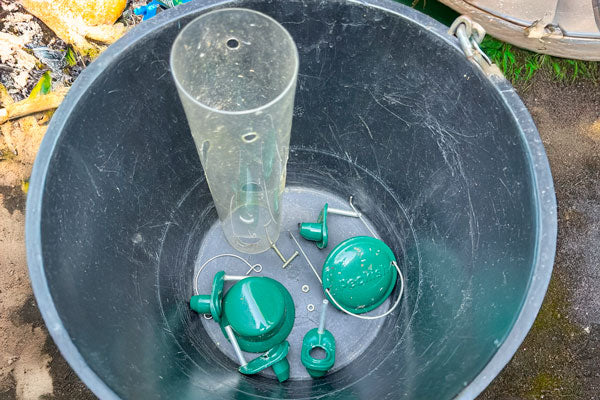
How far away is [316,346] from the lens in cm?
114

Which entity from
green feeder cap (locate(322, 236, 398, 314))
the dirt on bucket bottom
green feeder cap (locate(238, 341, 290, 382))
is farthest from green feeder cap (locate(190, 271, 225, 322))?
the dirt on bucket bottom

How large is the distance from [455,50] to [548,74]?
0.93m

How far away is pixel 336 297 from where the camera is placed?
1178mm

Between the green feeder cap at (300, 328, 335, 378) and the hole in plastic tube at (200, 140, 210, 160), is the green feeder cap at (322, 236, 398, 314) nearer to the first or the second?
the green feeder cap at (300, 328, 335, 378)

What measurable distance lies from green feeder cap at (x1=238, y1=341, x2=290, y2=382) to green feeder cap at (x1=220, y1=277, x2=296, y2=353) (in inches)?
1.2

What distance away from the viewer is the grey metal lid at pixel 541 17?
1.50 m

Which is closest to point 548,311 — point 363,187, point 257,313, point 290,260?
point 363,187

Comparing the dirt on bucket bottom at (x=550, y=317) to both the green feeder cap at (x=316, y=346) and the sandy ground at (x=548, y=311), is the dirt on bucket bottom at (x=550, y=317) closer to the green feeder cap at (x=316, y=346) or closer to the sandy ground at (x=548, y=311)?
the sandy ground at (x=548, y=311)

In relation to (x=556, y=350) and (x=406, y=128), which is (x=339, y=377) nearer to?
(x=406, y=128)

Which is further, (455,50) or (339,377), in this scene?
(339,377)

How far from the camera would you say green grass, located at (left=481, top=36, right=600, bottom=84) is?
169 centimetres

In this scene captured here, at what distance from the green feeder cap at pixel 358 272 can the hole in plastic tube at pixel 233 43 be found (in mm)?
492

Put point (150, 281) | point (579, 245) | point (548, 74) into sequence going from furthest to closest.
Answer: point (548, 74), point (579, 245), point (150, 281)

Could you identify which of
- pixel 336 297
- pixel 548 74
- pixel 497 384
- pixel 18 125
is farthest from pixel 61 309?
pixel 548 74
